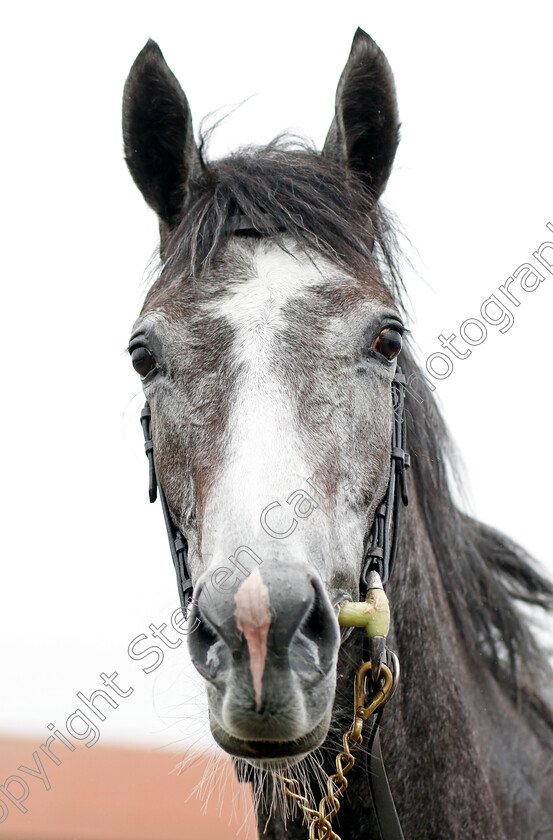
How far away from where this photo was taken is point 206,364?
2.70 meters

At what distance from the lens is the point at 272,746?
2033 mm

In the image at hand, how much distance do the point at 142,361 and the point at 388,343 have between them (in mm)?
1049

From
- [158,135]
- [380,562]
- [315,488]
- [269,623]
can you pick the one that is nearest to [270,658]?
[269,623]

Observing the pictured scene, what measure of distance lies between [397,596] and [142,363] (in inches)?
59.8

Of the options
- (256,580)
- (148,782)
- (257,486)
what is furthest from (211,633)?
(148,782)

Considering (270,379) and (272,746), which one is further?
(270,379)

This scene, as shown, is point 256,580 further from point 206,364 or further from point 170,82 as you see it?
point 170,82

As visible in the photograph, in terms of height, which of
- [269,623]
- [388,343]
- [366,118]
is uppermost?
[366,118]

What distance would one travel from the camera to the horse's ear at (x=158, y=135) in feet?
11.1

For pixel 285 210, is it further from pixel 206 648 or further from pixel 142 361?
pixel 206 648

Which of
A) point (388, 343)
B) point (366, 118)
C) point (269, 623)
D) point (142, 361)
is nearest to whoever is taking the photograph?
point (269, 623)

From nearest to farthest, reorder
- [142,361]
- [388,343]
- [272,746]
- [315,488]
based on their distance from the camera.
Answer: [272,746] → [315,488] → [388,343] → [142,361]

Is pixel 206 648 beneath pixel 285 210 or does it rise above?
beneath

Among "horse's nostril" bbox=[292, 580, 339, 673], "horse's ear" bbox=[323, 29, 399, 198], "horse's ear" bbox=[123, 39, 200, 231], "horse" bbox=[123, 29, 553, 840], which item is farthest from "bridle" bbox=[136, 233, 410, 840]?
"horse's ear" bbox=[323, 29, 399, 198]
